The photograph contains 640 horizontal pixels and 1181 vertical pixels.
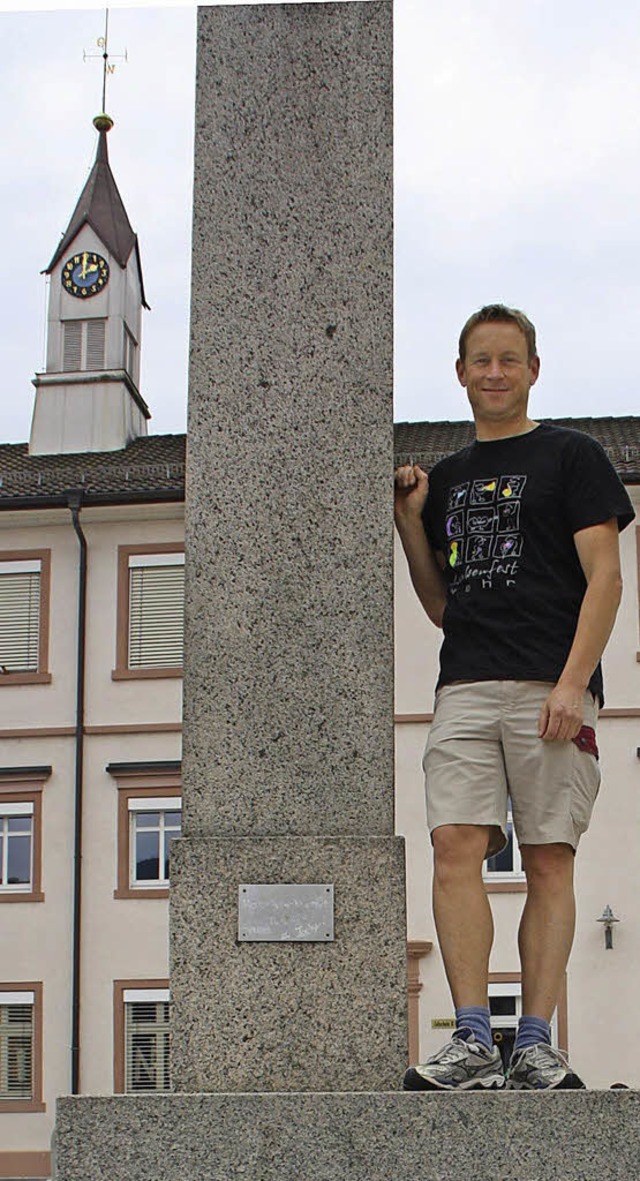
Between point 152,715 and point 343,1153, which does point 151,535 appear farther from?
point 343,1153

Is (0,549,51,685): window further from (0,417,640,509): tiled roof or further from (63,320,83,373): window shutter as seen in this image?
(63,320,83,373): window shutter

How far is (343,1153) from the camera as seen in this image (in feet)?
12.3

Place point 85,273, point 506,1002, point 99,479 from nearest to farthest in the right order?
1. point 506,1002
2. point 99,479
3. point 85,273

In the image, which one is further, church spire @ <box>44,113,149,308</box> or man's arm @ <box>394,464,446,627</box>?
church spire @ <box>44,113,149,308</box>

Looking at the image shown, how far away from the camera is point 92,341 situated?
38250 mm

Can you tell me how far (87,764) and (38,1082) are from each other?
15.5ft

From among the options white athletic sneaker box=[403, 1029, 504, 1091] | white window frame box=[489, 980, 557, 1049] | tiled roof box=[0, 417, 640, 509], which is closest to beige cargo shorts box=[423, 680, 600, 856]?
white athletic sneaker box=[403, 1029, 504, 1091]

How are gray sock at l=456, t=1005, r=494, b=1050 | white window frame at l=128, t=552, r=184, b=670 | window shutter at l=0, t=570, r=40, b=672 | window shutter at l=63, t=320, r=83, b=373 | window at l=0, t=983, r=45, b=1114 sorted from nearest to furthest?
gray sock at l=456, t=1005, r=494, b=1050 → window at l=0, t=983, r=45, b=1114 → white window frame at l=128, t=552, r=184, b=670 → window shutter at l=0, t=570, r=40, b=672 → window shutter at l=63, t=320, r=83, b=373

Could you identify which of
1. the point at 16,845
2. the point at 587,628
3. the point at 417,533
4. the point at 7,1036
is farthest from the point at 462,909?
the point at 16,845

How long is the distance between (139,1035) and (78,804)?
3.57m

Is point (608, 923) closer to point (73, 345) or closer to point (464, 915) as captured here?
point (73, 345)

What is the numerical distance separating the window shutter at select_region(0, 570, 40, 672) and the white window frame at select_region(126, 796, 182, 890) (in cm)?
296

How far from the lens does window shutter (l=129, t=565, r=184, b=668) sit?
29344mm

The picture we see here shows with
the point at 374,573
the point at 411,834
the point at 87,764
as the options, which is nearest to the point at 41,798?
the point at 87,764
